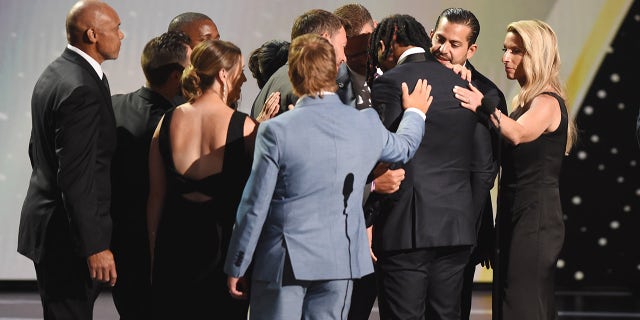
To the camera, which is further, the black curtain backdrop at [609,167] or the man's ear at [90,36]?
the black curtain backdrop at [609,167]

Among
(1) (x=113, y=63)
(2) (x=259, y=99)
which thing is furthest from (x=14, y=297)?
(2) (x=259, y=99)

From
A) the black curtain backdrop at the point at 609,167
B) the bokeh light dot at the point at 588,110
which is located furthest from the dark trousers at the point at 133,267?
the bokeh light dot at the point at 588,110

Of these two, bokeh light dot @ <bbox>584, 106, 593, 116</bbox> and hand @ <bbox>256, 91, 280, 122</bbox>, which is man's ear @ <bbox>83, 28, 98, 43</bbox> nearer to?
Answer: hand @ <bbox>256, 91, 280, 122</bbox>

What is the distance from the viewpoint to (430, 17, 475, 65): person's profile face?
3939 mm

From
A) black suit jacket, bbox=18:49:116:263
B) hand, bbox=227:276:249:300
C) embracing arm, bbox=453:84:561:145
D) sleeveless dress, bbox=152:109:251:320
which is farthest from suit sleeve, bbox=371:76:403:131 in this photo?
black suit jacket, bbox=18:49:116:263

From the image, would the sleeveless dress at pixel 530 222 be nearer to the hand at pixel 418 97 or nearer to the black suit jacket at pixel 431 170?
the black suit jacket at pixel 431 170

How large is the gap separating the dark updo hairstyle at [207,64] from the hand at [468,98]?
783 mm

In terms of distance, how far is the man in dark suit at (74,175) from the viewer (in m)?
3.11

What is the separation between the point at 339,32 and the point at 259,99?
16.5 inches

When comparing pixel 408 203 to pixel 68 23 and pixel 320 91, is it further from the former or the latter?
pixel 68 23

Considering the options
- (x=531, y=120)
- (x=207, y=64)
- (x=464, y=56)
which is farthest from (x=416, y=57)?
(x=207, y=64)

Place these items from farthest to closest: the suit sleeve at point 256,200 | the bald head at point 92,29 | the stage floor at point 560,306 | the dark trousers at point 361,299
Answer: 1. the stage floor at point 560,306
2. the dark trousers at point 361,299
3. the bald head at point 92,29
4. the suit sleeve at point 256,200

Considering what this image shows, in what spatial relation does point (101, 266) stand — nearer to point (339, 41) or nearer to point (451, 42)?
point (339, 41)

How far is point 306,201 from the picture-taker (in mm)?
2873
